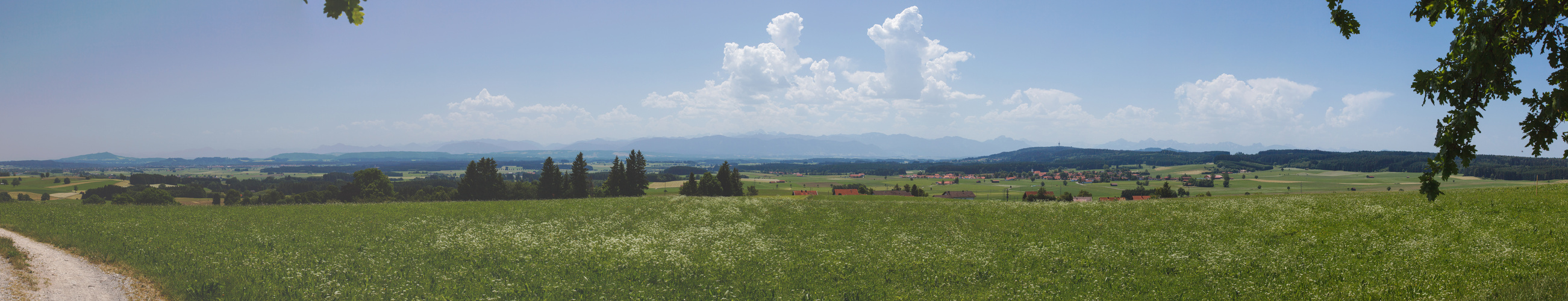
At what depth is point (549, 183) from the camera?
6612cm

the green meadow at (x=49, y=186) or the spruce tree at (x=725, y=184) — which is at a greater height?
the spruce tree at (x=725, y=184)

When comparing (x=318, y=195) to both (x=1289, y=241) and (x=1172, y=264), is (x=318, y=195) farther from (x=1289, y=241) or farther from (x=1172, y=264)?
(x=1289, y=241)

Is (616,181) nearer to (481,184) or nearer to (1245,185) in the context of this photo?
(481,184)

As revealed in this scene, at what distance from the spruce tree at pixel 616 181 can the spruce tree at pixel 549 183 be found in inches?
221

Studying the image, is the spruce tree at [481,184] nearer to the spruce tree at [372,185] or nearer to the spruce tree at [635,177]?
the spruce tree at [372,185]

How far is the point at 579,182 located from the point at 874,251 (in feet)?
175

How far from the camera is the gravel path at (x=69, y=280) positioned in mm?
14633

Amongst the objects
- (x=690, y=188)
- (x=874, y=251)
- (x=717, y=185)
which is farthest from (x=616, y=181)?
(x=874, y=251)

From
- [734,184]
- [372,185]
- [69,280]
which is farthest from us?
[734,184]

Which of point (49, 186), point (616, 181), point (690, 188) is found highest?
point (616, 181)

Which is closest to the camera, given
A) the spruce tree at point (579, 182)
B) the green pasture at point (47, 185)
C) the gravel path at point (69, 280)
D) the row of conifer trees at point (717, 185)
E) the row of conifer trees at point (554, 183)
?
the gravel path at point (69, 280)

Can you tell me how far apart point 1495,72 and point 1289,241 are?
19.6m

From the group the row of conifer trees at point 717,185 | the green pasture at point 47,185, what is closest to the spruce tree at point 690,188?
the row of conifer trees at point 717,185

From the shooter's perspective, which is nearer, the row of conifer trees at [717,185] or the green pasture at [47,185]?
the row of conifer trees at [717,185]
